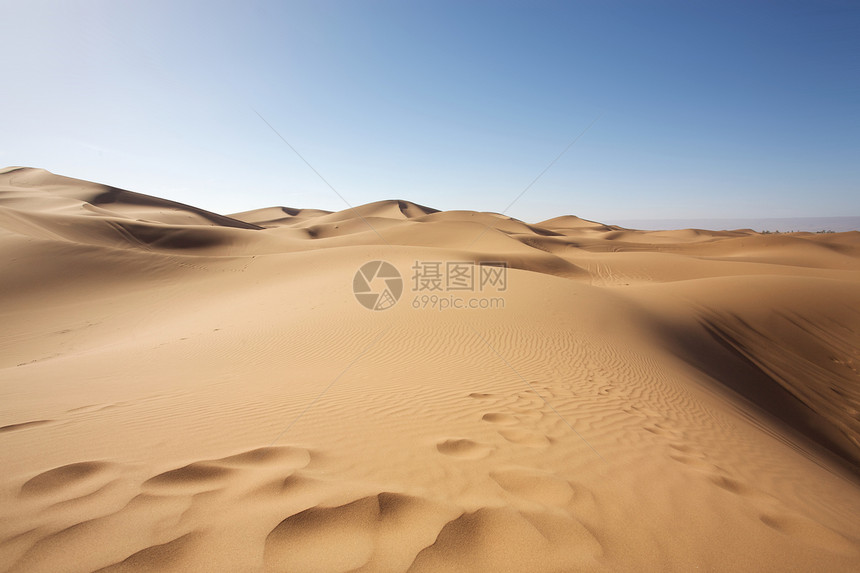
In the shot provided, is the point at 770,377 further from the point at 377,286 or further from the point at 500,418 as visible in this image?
the point at 377,286

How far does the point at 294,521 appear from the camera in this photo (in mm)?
1810

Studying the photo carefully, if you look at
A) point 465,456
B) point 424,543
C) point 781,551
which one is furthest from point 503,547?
point 781,551

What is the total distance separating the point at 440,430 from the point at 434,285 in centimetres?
861

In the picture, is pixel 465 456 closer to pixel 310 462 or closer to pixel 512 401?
pixel 310 462

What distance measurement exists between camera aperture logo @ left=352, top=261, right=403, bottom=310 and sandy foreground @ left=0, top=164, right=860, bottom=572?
0.23 metres

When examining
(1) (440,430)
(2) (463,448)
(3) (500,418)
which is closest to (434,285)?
(3) (500,418)

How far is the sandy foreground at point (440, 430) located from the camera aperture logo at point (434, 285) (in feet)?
0.56

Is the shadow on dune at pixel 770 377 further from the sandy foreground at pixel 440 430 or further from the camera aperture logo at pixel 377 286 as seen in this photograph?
the camera aperture logo at pixel 377 286

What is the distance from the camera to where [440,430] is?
334cm

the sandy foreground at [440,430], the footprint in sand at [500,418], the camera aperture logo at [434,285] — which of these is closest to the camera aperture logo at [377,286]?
the camera aperture logo at [434,285]

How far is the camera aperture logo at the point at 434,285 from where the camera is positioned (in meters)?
9.84

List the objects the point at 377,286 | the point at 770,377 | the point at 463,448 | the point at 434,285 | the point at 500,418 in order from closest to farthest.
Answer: the point at 463,448 < the point at 500,418 < the point at 770,377 < the point at 377,286 < the point at 434,285

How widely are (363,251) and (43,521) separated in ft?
55.2

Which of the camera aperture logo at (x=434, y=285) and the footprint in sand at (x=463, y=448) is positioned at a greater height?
the camera aperture logo at (x=434, y=285)
